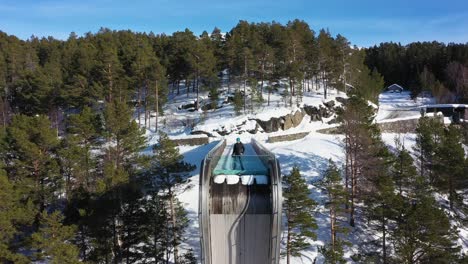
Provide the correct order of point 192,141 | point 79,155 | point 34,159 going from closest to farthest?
1. point 34,159
2. point 79,155
3. point 192,141

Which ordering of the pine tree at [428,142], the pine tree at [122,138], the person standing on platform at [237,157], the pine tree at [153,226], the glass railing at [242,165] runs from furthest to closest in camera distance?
the pine tree at [428,142], the pine tree at [122,138], the pine tree at [153,226], the person standing on platform at [237,157], the glass railing at [242,165]

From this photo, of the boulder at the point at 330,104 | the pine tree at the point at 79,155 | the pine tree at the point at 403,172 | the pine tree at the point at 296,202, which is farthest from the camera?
the boulder at the point at 330,104

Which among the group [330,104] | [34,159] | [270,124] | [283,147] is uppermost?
[330,104]

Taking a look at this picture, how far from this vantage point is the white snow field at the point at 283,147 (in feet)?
72.8

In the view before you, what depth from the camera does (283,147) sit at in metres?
32.4

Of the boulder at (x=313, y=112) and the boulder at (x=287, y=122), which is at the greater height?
the boulder at (x=313, y=112)

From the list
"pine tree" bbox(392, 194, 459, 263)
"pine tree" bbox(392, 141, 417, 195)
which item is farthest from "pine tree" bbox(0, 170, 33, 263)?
"pine tree" bbox(392, 141, 417, 195)

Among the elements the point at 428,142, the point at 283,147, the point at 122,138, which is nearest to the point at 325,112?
the point at 283,147

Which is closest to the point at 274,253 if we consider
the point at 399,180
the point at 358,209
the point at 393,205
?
the point at 393,205

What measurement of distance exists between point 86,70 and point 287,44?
24.3 m

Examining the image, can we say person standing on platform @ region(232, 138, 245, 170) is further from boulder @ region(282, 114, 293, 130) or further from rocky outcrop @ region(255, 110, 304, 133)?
boulder @ region(282, 114, 293, 130)

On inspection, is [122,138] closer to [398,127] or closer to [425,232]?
[425,232]

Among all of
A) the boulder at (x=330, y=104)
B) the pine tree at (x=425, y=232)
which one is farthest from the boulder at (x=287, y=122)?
the pine tree at (x=425, y=232)

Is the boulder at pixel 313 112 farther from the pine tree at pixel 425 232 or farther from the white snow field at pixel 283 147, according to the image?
the pine tree at pixel 425 232
